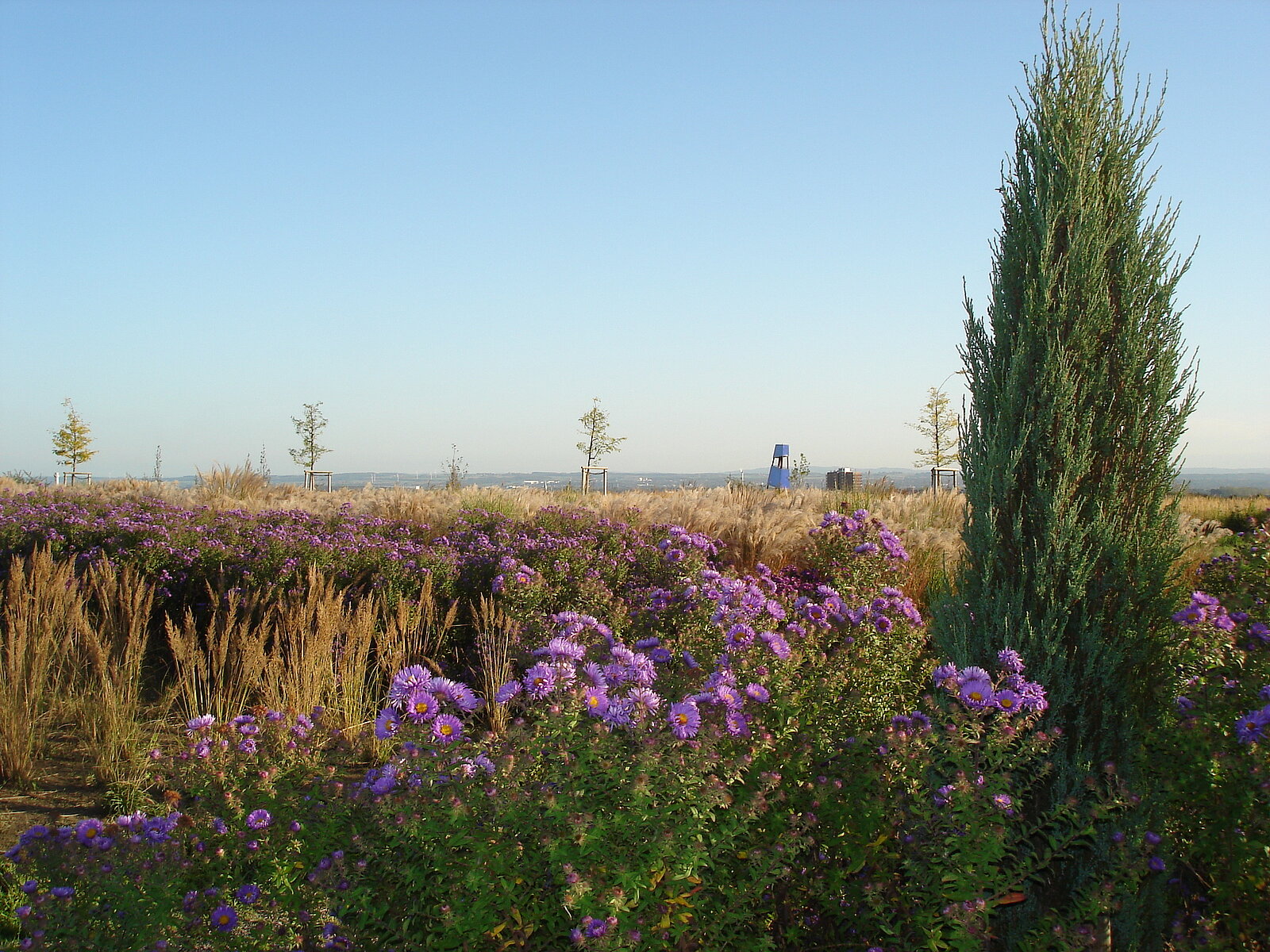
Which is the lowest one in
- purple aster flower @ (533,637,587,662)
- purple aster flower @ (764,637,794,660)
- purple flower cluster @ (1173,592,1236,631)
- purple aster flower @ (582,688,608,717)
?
purple aster flower @ (582,688,608,717)

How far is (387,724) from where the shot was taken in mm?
2406

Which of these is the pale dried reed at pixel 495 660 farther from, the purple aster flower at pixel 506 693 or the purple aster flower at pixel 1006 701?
the purple aster flower at pixel 1006 701

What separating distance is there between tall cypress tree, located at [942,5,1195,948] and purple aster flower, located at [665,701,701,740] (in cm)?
198

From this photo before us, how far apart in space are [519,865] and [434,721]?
0.49 metres

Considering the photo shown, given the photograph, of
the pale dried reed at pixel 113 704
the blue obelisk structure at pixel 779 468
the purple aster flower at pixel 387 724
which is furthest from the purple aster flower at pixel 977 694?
the blue obelisk structure at pixel 779 468

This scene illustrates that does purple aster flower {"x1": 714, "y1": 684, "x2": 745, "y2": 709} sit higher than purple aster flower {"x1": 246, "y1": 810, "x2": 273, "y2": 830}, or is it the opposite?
purple aster flower {"x1": 714, "y1": 684, "x2": 745, "y2": 709}

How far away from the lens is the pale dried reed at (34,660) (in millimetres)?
4254

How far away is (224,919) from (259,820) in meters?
0.33

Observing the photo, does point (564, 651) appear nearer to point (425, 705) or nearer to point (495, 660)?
point (425, 705)

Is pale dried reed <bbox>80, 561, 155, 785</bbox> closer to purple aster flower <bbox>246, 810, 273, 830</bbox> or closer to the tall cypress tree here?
purple aster flower <bbox>246, 810, 273, 830</bbox>

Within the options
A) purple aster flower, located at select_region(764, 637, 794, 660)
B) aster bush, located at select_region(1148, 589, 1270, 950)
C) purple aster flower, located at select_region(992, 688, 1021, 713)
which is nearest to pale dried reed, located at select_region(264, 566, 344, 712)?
purple aster flower, located at select_region(764, 637, 794, 660)

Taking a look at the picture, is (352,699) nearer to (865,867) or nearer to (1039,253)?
(865,867)

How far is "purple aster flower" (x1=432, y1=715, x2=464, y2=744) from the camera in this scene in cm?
238

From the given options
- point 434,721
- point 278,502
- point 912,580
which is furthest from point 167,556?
point 912,580
